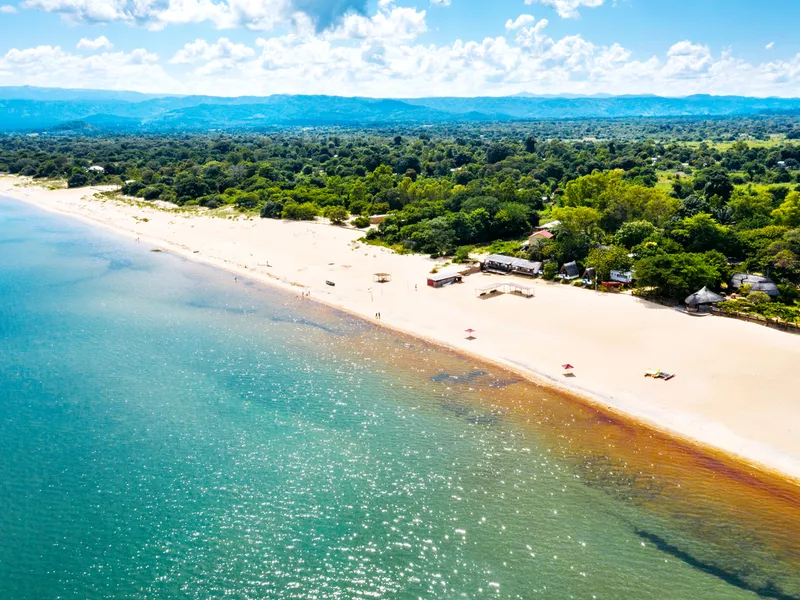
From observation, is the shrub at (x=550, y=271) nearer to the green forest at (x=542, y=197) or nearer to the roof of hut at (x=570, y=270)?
the roof of hut at (x=570, y=270)

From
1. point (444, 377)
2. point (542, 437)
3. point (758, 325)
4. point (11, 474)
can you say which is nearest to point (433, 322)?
point (444, 377)

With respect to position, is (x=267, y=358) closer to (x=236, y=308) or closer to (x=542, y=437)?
(x=236, y=308)

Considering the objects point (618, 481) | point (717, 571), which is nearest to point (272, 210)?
point (618, 481)

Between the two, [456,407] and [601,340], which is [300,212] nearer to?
[601,340]

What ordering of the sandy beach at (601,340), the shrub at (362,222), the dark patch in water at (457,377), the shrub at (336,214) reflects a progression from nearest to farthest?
the sandy beach at (601,340), the dark patch in water at (457,377), the shrub at (362,222), the shrub at (336,214)

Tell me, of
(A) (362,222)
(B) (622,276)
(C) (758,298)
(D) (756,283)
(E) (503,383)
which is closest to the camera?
(E) (503,383)

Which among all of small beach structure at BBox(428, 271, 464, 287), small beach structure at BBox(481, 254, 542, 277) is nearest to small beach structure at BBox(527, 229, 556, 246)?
small beach structure at BBox(481, 254, 542, 277)

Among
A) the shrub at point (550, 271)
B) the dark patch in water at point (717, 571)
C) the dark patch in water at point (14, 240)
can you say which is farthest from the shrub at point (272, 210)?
the dark patch in water at point (717, 571)
